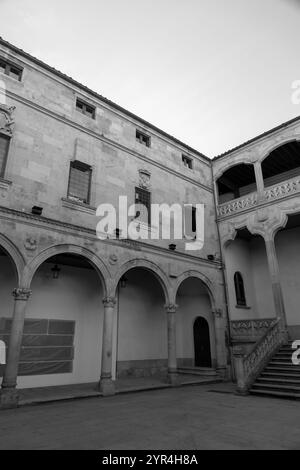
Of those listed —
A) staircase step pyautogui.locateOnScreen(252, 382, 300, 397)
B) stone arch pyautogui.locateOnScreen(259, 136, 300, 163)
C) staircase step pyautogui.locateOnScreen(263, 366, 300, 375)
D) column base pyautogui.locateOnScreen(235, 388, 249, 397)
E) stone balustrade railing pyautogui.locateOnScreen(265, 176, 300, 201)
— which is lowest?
column base pyautogui.locateOnScreen(235, 388, 249, 397)

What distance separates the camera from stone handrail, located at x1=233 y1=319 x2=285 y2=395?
10171 mm

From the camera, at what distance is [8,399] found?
7.87 m

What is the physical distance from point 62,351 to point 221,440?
801 cm

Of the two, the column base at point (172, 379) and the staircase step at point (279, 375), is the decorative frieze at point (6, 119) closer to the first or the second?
the column base at point (172, 379)

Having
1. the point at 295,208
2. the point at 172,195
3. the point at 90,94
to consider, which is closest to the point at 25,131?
the point at 90,94

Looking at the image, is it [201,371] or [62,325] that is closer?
[62,325]

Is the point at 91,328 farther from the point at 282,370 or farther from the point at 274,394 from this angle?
the point at 282,370

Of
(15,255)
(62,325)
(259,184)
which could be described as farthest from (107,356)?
(259,184)

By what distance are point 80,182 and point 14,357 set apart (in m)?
6.43

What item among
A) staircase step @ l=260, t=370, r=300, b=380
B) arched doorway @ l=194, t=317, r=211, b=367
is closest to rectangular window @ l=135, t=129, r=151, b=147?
arched doorway @ l=194, t=317, r=211, b=367

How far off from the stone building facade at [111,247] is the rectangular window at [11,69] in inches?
1.4

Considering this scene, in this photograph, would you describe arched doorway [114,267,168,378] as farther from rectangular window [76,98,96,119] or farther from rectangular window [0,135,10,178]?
rectangular window [76,98,96,119]

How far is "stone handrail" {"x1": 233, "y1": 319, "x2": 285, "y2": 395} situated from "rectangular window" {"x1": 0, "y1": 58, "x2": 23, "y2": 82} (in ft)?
42.5

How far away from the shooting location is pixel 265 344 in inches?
460
